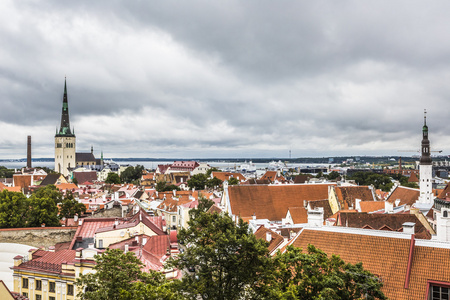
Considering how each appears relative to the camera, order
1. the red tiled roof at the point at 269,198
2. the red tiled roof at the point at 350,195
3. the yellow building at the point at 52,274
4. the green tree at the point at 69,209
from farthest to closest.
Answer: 1. the green tree at the point at 69,209
2. the red tiled roof at the point at 350,195
3. the red tiled roof at the point at 269,198
4. the yellow building at the point at 52,274

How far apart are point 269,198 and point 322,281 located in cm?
3358

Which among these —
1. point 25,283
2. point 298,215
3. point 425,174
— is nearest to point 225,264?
point 25,283

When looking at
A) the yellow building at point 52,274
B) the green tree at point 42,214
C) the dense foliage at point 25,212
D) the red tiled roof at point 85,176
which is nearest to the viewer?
the yellow building at point 52,274

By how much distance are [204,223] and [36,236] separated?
105 ft

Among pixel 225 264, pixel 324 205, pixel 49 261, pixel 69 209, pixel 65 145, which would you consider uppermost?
pixel 65 145

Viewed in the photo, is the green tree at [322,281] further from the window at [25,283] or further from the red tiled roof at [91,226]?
the red tiled roof at [91,226]

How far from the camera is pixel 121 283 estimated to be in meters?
13.9

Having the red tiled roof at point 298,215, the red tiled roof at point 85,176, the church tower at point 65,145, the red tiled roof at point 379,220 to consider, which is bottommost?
the red tiled roof at point 85,176

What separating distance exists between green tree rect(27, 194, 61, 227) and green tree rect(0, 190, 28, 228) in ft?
2.93

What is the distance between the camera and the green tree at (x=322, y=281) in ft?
44.1

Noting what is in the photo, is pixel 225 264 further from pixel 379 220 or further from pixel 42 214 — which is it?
pixel 42 214

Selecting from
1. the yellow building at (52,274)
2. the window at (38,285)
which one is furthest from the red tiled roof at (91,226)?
the window at (38,285)

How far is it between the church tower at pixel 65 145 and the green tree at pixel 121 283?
610 feet

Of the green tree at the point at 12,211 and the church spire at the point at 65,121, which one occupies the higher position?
the church spire at the point at 65,121
